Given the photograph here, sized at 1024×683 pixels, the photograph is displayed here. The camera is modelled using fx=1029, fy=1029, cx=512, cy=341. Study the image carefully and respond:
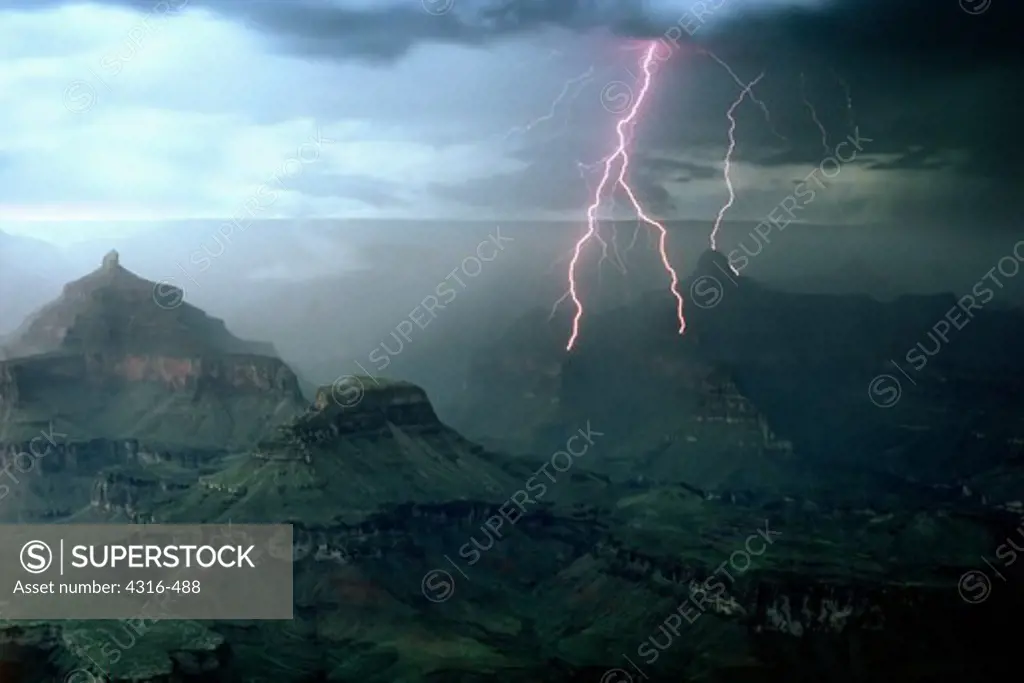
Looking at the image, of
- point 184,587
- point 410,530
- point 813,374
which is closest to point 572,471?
point 410,530

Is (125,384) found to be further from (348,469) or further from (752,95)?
(752,95)

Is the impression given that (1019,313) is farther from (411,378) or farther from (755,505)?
(411,378)

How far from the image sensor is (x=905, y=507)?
10.8 feet

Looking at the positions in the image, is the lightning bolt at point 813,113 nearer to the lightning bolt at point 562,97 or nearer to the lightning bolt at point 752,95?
the lightning bolt at point 752,95

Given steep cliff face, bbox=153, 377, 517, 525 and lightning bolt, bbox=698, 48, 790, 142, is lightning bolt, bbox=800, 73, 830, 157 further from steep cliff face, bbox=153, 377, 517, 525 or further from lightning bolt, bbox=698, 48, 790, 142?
steep cliff face, bbox=153, 377, 517, 525

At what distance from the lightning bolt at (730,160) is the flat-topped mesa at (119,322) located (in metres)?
1.51

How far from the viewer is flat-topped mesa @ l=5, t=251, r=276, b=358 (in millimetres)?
3371

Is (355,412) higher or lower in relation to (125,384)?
lower

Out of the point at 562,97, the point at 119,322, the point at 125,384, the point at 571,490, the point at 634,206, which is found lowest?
the point at 571,490

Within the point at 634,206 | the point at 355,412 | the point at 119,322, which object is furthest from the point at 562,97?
the point at 119,322

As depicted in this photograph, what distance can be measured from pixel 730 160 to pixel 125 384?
6.95 feet

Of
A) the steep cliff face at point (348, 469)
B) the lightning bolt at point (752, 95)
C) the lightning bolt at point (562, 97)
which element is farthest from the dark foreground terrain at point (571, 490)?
the lightning bolt at point (562, 97)

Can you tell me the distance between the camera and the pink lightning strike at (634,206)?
3330mm

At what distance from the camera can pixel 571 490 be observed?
3.33 metres
